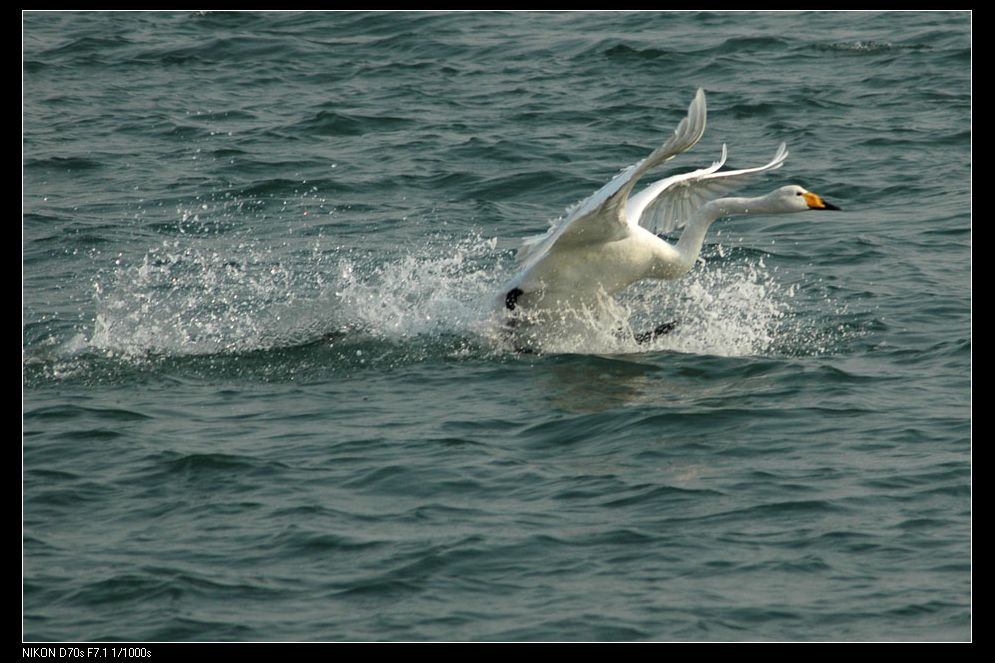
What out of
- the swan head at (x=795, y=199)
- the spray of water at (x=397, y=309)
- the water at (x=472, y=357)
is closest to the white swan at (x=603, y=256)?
the swan head at (x=795, y=199)

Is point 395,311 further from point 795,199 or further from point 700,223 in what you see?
point 795,199

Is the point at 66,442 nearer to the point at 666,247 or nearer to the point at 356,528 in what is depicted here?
the point at 356,528

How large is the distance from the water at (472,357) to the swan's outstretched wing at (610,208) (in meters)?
0.74

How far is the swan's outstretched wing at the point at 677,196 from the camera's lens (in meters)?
11.2

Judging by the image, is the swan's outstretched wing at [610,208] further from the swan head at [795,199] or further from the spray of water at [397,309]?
the swan head at [795,199]

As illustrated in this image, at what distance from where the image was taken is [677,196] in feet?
38.3

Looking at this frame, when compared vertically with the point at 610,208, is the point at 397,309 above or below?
below

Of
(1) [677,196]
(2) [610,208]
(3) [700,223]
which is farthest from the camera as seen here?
(1) [677,196]

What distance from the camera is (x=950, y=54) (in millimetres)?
18453

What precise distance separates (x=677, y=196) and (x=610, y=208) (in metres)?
2.14

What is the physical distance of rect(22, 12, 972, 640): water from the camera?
6684 millimetres

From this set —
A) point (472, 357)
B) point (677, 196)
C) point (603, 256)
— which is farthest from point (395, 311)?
point (677, 196)

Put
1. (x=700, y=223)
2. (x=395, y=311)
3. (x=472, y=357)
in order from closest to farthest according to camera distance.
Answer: (x=472, y=357) → (x=700, y=223) → (x=395, y=311)

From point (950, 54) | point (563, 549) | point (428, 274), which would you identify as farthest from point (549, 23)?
point (563, 549)
